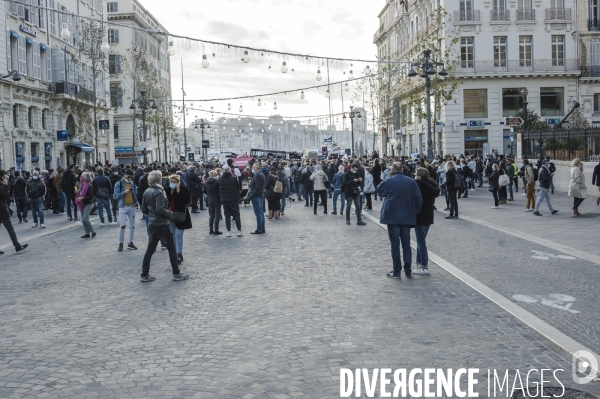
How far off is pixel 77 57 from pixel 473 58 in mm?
29346

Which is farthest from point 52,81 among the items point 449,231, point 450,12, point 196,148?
point 196,148

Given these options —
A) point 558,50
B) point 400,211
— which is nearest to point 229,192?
point 400,211

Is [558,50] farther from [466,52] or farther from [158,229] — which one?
[158,229]

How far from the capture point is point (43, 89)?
4478 centimetres

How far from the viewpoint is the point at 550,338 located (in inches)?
275

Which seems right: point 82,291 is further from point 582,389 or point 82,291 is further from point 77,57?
point 77,57

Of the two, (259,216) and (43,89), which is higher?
(43,89)

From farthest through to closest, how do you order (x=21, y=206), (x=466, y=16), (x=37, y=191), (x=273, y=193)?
(x=466, y=16)
(x=21, y=206)
(x=273, y=193)
(x=37, y=191)

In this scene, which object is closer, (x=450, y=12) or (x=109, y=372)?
(x=109, y=372)

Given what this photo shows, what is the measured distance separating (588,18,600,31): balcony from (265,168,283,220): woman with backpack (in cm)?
4087

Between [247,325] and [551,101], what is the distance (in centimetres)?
5064

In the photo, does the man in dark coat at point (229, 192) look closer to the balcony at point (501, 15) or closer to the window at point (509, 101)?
the window at point (509, 101)

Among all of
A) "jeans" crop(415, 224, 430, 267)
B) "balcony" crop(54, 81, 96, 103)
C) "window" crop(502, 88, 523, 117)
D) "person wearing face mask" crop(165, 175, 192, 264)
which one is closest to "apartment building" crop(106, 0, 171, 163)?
"balcony" crop(54, 81, 96, 103)

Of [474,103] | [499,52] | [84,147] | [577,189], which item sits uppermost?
[499,52]
